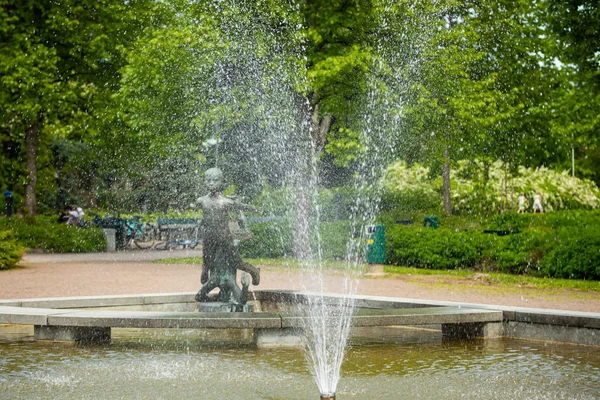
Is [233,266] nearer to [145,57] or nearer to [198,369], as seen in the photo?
[198,369]

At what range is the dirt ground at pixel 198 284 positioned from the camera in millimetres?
13438

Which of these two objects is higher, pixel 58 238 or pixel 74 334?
pixel 58 238

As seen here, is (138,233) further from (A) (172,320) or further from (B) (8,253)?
(A) (172,320)

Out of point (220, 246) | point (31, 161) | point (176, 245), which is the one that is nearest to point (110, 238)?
point (176, 245)

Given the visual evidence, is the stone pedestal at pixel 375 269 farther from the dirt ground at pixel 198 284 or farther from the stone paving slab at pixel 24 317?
the stone paving slab at pixel 24 317

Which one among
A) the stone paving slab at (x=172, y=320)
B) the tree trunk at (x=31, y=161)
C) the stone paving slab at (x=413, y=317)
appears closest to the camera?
the stone paving slab at (x=172, y=320)

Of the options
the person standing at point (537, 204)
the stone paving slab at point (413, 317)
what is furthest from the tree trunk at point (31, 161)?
the stone paving slab at point (413, 317)

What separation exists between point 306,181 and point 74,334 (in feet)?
55.1

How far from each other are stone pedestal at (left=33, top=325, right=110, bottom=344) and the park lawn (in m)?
8.89

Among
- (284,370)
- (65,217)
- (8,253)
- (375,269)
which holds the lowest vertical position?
(284,370)

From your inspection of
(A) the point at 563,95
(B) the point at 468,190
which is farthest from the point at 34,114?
(A) the point at 563,95

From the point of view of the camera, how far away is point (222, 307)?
1009cm

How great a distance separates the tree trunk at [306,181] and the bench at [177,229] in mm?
5257

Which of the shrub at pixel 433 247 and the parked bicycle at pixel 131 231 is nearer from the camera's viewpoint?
the shrub at pixel 433 247
